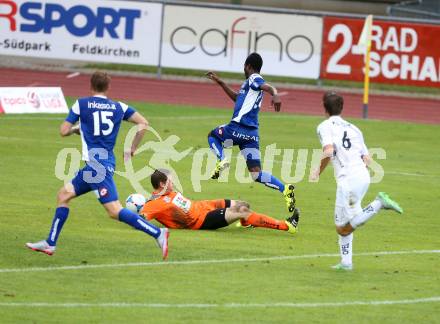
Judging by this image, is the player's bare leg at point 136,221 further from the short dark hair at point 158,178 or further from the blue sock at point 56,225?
the short dark hair at point 158,178

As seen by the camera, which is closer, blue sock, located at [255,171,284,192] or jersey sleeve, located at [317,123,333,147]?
jersey sleeve, located at [317,123,333,147]

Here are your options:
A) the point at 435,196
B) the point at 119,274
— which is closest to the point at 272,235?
the point at 119,274

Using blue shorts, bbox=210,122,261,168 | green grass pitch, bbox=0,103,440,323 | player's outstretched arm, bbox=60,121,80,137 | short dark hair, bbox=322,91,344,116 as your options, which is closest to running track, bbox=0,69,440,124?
green grass pitch, bbox=0,103,440,323

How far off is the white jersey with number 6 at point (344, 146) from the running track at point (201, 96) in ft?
63.1

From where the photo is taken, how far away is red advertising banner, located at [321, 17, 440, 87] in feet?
112

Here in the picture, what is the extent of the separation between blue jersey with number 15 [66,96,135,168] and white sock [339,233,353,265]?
2.75 m

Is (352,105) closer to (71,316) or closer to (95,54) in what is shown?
(95,54)

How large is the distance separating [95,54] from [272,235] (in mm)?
20542

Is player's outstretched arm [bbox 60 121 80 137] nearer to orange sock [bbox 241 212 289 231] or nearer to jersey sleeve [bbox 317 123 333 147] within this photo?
jersey sleeve [bbox 317 123 333 147]

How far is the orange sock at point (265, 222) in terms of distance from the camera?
50.8 ft

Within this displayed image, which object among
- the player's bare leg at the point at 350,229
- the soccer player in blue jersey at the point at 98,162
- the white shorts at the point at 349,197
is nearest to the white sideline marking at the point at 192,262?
the soccer player in blue jersey at the point at 98,162

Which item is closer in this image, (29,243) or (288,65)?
(29,243)

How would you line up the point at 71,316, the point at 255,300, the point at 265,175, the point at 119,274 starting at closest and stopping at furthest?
1. the point at 71,316
2. the point at 255,300
3. the point at 119,274
4. the point at 265,175

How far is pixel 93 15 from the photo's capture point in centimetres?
3475
